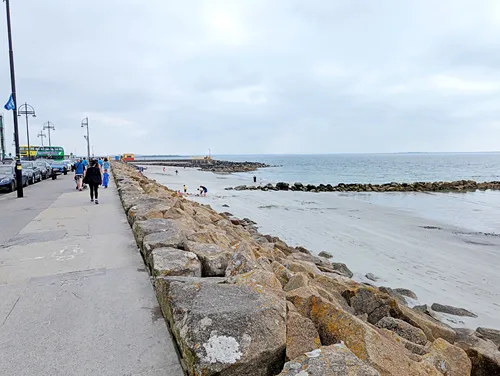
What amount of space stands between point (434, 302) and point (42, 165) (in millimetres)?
26703

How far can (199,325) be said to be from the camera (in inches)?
97.7

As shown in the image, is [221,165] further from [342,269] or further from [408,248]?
[342,269]

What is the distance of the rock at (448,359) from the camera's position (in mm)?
3236

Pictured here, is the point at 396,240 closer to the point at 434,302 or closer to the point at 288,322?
the point at 434,302

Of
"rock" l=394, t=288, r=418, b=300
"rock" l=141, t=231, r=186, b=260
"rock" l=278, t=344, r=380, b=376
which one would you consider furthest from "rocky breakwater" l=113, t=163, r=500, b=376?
"rock" l=394, t=288, r=418, b=300

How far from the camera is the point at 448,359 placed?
344cm

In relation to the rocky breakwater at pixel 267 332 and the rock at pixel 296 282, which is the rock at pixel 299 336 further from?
the rock at pixel 296 282

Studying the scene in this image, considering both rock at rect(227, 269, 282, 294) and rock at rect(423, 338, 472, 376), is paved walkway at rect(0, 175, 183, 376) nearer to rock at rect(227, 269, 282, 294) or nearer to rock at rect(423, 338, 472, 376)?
rock at rect(227, 269, 282, 294)

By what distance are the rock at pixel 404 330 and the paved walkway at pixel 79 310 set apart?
2.83 m

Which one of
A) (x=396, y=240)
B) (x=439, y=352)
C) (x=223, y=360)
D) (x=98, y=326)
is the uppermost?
(x=223, y=360)

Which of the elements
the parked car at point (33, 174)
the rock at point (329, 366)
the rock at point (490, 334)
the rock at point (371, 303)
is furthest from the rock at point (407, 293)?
the parked car at point (33, 174)

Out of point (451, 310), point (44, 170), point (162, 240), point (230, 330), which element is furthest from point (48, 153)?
point (230, 330)


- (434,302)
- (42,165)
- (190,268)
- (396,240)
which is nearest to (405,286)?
(434,302)

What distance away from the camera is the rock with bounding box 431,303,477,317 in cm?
700
